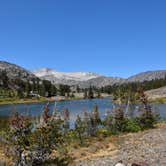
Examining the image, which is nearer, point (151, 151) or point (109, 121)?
point (151, 151)

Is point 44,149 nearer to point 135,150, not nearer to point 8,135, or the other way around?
point 8,135

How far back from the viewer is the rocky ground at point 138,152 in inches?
782

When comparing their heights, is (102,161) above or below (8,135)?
below

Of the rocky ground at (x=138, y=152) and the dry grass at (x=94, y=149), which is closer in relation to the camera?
the rocky ground at (x=138, y=152)

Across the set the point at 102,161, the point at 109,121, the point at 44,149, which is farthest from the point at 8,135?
the point at 109,121

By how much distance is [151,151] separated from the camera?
73.6 ft

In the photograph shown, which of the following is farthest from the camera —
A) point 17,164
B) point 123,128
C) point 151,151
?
point 123,128

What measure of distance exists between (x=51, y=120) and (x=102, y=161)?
407 cm

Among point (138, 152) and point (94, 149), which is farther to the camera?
point (94, 149)

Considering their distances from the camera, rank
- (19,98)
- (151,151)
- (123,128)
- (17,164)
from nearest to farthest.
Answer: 1. (17,164)
2. (151,151)
3. (123,128)
4. (19,98)

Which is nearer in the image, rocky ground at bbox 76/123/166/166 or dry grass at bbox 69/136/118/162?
rocky ground at bbox 76/123/166/166

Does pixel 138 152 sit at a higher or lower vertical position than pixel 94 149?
higher

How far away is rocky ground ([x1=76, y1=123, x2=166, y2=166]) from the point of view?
19875mm

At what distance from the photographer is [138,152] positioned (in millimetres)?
22359
